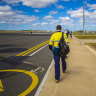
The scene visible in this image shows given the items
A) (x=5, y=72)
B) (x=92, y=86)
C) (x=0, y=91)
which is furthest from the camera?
(x=5, y=72)

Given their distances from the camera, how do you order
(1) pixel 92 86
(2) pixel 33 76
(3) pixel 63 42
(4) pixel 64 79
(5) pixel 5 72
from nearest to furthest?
1. (1) pixel 92 86
2. (3) pixel 63 42
3. (4) pixel 64 79
4. (2) pixel 33 76
5. (5) pixel 5 72

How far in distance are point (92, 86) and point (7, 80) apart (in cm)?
292

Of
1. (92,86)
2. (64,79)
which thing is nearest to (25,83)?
(64,79)

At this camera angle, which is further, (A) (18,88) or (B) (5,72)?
(B) (5,72)

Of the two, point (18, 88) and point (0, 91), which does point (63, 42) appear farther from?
point (0, 91)

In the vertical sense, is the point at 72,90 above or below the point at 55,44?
below

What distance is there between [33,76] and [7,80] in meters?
0.99

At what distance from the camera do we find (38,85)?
14.4 feet

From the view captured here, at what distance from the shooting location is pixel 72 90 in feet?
13.0

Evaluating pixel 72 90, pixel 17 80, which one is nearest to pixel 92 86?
pixel 72 90

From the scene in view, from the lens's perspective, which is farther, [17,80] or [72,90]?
[17,80]

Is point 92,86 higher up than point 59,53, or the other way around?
point 59,53

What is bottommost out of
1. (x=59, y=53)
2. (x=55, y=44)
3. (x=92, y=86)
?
(x=92, y=86)

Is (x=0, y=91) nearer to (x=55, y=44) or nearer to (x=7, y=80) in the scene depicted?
(x=7, y=80)
